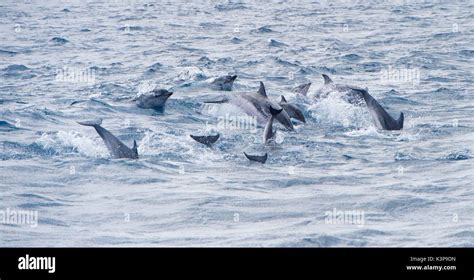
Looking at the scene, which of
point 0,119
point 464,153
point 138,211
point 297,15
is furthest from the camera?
point 297,15

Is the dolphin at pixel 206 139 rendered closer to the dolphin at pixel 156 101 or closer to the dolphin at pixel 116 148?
the dolphin at pixel 116 148

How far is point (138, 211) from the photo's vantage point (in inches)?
448

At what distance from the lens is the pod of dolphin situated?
46.2ft

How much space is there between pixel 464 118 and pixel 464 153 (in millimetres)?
3526

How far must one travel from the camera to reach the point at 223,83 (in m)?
21.6

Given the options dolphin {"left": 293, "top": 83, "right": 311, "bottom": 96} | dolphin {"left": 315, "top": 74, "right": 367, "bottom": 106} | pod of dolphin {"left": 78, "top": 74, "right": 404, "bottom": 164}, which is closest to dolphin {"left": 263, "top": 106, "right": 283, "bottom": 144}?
pod of dolphin {"left": 78, "top": 74, "right": 404, "bottom": 164}

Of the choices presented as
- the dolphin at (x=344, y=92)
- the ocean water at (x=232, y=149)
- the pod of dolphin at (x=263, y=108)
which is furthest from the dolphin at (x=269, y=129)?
the dolphin at (x=344, y=92)

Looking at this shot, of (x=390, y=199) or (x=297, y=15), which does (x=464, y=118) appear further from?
(x=297, y=15)

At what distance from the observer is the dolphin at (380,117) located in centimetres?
1670

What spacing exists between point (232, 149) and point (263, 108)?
2.37 metres

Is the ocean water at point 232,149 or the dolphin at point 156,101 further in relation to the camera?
the dolphin at point 156,101

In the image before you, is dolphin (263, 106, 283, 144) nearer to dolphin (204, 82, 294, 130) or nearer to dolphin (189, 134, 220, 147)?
dolphin (189, 134, 220, 147)
